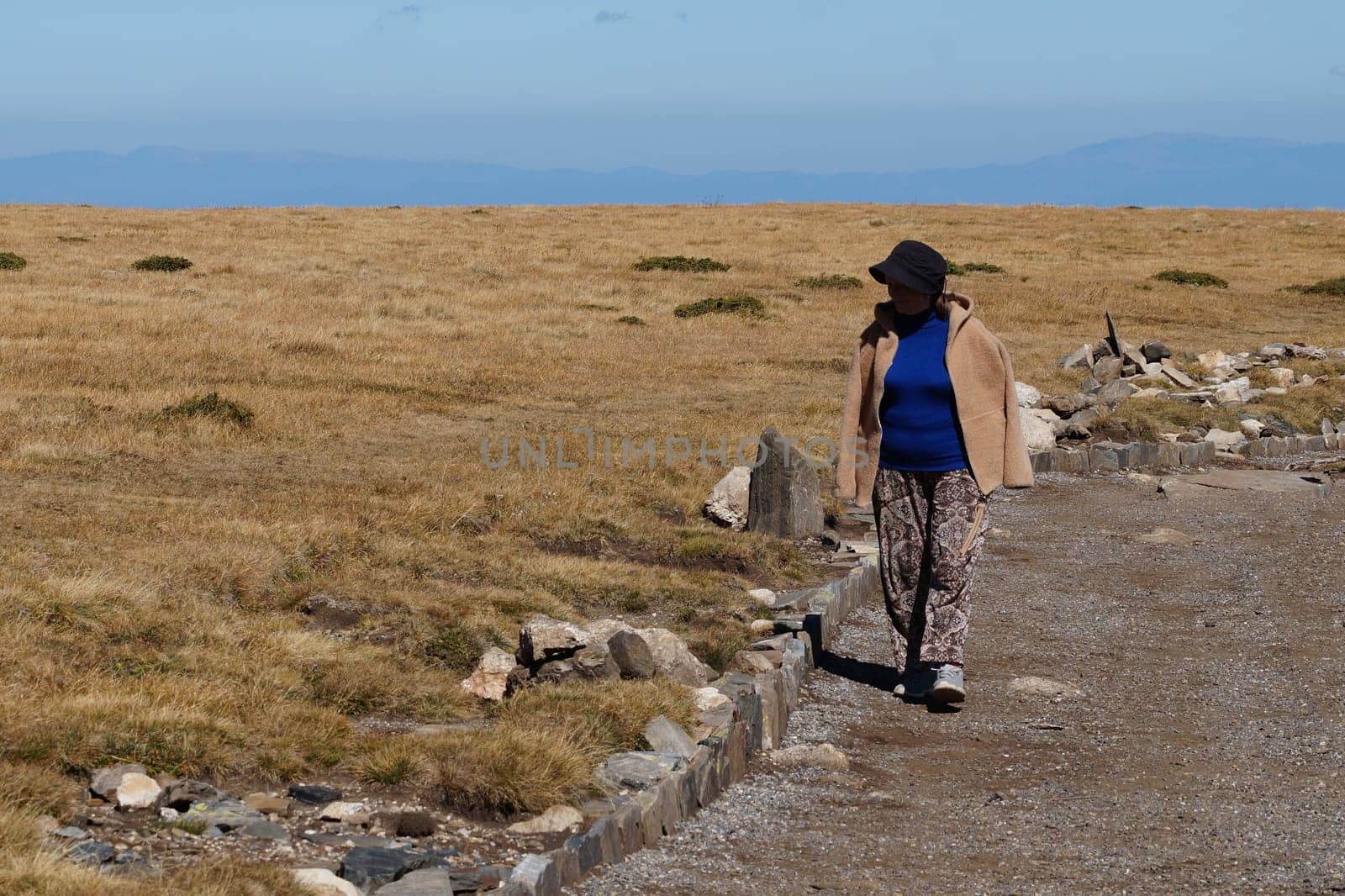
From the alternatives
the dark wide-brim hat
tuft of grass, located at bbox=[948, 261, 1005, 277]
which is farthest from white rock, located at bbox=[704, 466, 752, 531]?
tuft of grass, located at bbox=[948, 261, 1005, 277]

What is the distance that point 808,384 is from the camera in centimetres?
2184

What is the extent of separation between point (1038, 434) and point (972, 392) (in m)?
10.1

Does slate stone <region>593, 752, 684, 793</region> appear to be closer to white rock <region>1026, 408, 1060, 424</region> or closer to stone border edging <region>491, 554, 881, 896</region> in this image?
stone border edging <region>491, 554, 881, 896</region>

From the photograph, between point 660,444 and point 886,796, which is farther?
point 660,444

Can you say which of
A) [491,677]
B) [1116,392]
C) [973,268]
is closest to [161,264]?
[973,268]

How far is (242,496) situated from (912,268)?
6.75 metres

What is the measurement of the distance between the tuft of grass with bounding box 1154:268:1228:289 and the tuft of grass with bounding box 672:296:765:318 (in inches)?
491

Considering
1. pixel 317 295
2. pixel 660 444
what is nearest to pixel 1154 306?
pixel 317 295

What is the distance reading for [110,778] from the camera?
5.83 m

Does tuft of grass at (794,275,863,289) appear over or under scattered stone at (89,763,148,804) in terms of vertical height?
over

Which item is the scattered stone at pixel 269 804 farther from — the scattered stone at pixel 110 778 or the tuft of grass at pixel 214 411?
the tuft of grass at pixel 214 411

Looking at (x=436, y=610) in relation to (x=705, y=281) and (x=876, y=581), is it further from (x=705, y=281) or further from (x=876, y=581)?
(x=705, y=281)

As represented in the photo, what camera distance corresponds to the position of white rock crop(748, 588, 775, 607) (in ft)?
33.8

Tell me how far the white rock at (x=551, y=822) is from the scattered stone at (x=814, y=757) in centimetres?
143
